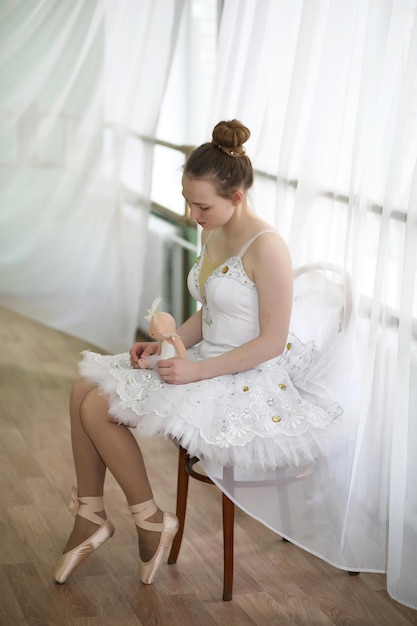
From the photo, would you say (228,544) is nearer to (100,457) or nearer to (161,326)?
(100,457)

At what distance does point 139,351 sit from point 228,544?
0.50 metres

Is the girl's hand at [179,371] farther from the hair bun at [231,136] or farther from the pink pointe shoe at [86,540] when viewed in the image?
the hair bun at [231,136]

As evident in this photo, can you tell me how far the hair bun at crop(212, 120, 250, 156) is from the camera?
204 cm

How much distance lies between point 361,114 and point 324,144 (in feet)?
0.69

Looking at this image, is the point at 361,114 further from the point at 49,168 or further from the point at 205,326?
the point at 49,168

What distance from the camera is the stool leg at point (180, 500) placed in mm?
2217

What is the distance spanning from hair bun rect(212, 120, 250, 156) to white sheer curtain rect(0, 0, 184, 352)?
1.84 metres

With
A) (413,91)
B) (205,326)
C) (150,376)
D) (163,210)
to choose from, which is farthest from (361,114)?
(163,210)

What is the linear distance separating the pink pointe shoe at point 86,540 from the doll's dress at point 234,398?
26 cm

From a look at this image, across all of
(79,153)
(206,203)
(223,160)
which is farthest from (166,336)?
(79,153)

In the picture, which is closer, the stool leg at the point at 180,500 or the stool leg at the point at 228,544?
the stool leg at the point at 228,544

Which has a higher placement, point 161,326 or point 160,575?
point 161,326

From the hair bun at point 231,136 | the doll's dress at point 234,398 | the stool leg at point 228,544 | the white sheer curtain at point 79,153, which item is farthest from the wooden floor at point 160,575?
the white sheer curtain at point 79,153

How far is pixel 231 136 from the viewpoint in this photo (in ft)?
6.71
